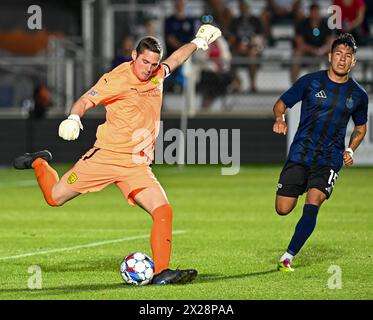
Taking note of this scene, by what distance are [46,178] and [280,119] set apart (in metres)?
2.28

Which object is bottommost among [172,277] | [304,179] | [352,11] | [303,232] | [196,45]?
[172,277]

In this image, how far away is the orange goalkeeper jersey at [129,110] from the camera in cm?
1035

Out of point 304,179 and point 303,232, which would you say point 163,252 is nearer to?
point 303,232

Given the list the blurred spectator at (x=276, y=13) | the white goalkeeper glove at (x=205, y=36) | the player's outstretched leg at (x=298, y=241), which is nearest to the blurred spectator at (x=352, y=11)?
the blurred spectator at (x=276, y=13)

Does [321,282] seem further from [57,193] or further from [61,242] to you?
[61,242]

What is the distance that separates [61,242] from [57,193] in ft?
8.23

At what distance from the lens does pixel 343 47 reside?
10867 millimetres

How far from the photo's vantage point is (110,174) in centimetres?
1047

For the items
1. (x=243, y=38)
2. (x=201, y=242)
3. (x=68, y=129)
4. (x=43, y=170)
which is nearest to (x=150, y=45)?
(x=68, y=129)

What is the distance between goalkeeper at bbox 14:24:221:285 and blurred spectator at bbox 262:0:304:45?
60.1 ft

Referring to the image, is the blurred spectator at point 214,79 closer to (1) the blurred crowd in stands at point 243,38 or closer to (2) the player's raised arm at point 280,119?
(1) the blurred crowd in stands at point 243,38

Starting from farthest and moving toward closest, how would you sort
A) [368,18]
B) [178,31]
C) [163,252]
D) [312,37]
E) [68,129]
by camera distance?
[368,18]
[312,37]
[178,31]
[163,252]
[68,129]

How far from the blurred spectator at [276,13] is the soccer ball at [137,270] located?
19.1 metres

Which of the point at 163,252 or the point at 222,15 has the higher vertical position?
the point at 222,15
